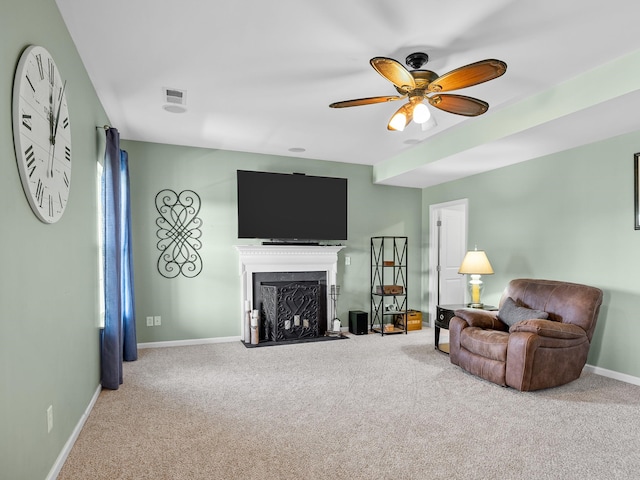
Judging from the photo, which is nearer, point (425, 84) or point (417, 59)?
point (425, 84)

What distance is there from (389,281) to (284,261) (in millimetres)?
1852

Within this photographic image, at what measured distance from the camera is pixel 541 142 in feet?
13.3

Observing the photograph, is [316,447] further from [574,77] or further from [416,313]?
[416,313]

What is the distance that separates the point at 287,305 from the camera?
5.32m

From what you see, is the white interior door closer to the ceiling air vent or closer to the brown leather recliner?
the brown leather recliner

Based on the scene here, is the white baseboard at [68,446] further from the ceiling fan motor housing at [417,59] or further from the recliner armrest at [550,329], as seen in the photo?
the recliner armrest at [550,329]

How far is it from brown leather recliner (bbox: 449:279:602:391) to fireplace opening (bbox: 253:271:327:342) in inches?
77.3

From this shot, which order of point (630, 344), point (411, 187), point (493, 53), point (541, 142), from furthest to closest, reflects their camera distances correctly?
point (411, 187)
point (541, 142)
point (630, 344)
point (493, 53)

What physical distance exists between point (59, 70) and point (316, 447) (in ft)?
8.64

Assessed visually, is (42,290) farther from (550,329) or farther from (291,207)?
(291,207)

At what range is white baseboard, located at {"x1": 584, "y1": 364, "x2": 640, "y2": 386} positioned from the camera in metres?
3.70

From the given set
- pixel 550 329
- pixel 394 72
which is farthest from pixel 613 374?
pixel 394 72

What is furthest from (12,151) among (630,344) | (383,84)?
(630,344)

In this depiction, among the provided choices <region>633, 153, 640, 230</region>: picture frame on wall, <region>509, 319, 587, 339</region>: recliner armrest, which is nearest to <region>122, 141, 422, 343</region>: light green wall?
<region>509, 319, 587, 339</region>: recliner armrest
